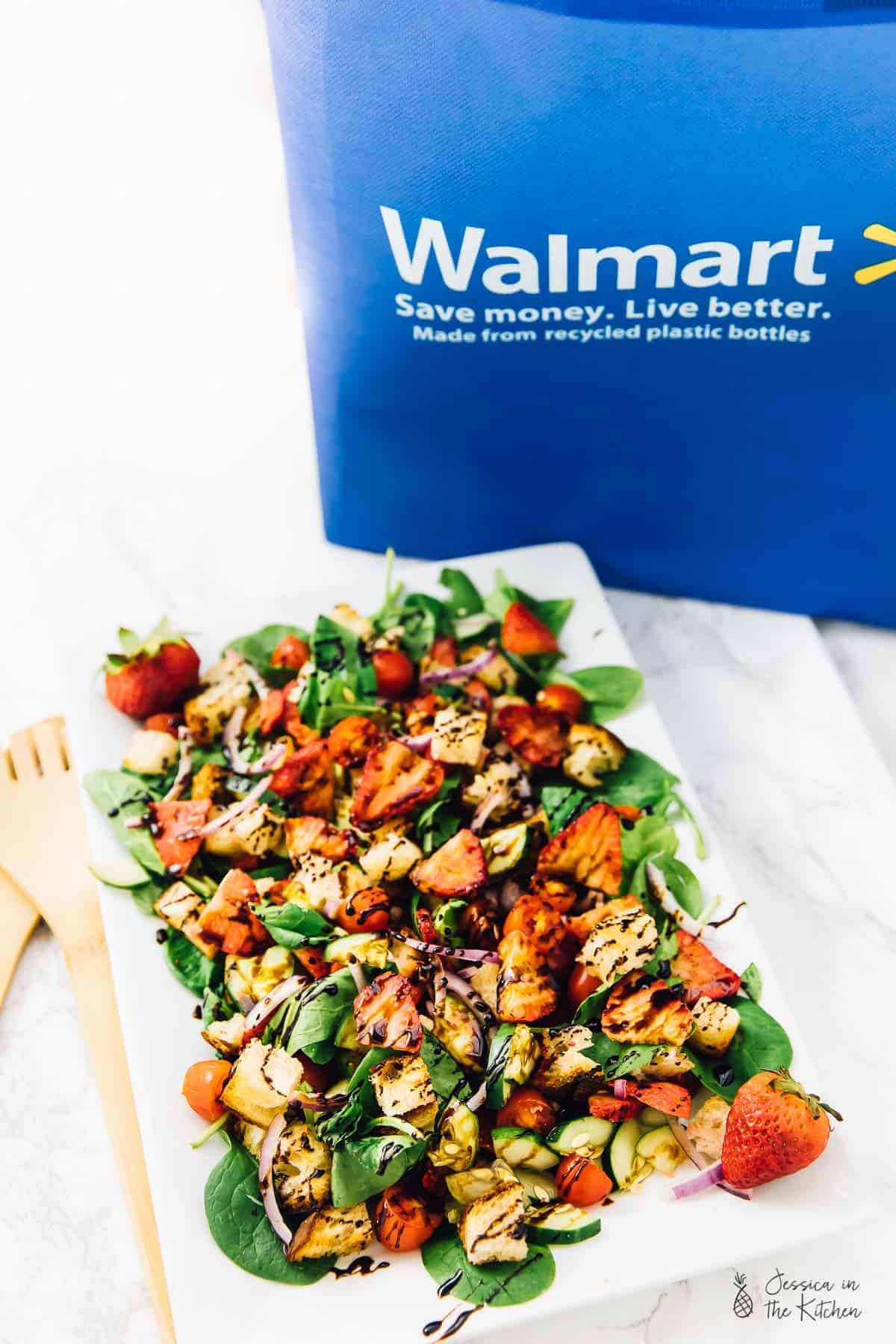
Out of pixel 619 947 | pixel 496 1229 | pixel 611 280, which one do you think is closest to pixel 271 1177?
pixel 496 1229

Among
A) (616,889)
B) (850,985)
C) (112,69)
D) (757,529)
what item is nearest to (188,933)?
(616,889)

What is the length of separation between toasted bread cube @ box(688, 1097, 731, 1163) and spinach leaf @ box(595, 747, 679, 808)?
214 mm

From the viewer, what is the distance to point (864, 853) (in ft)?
3.34

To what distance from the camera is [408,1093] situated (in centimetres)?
78

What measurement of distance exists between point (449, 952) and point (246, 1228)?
190mm

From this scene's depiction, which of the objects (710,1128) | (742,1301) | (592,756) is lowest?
(742,1301)

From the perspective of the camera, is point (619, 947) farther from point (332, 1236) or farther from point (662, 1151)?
point (332, 1236)

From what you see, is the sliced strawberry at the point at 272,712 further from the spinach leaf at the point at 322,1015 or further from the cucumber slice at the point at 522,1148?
the cucumber slice at the point at 522,1148

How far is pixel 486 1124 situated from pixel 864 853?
1.17ft

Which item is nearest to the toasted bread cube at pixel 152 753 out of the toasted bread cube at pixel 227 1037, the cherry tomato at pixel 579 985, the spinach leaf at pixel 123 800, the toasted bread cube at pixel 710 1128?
the spinach leaf at pixel 123 800

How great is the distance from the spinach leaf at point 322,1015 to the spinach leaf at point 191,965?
2.7 inches

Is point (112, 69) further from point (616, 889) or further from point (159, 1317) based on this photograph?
point (159, 1317)

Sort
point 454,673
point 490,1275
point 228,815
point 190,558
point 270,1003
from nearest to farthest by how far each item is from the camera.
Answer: point 490,1275 < point 270,1003 < point 228,815 < point 454,673 < point 190,558

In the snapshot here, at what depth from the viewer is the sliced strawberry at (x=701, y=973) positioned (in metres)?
0.85
